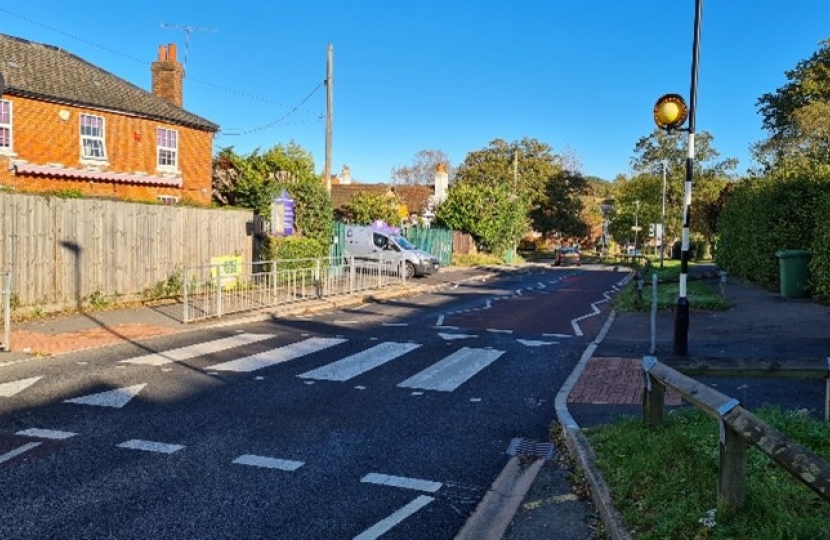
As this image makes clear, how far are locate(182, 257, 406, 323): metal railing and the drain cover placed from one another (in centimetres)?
910

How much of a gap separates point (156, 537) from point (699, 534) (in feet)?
10.8

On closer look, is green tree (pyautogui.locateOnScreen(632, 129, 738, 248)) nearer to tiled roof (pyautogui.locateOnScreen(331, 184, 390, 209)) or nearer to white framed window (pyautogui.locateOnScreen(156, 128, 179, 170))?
tiled roof (pyautogui.locateOnScreen(331, 184, 390, 209))

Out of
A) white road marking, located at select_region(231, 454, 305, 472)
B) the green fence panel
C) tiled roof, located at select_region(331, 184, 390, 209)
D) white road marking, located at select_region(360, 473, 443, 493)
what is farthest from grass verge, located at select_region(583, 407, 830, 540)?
tiled roof, located at select_region(331, 184, 390, 209)

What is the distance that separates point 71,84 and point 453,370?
75.5 ft

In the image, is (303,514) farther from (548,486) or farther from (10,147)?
(10,147)

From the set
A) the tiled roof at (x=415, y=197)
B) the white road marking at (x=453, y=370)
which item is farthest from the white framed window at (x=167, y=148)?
the tiled roof at (x=415, y=197)

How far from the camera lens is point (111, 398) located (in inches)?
315

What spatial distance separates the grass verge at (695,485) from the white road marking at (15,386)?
6.55 m

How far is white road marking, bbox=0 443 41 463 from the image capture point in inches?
231

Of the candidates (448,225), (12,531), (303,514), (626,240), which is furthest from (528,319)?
(626,240)

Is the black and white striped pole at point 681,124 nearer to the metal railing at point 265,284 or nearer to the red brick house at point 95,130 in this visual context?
the metal railing at point 265,284

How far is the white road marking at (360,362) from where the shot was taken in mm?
9578

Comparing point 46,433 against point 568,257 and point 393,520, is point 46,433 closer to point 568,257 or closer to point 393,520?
point 393,520

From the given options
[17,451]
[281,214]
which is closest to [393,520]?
[17,451]
